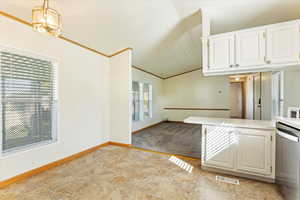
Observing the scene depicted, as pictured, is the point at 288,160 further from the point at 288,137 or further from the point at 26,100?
the point at 26,100

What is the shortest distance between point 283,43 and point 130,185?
289 centimetres

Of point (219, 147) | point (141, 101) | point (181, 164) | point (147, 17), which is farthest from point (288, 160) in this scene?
point (141, 101)

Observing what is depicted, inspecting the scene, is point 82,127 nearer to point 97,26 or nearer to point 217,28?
point 97,26

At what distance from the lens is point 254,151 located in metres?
2.02

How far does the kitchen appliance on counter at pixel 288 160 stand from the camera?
4.57 feet

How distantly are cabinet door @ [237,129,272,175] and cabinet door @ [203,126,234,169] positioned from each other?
0.11 m

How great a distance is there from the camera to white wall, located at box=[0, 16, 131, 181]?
2120 millimetres

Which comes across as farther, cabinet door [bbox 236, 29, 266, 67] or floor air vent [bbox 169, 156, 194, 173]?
floor air vent [bbox 169, 156, 194, 173]

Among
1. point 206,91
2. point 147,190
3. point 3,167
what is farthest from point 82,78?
point 206,91

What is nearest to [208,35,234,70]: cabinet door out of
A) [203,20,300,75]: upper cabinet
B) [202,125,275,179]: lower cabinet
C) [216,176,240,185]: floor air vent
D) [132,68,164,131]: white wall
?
[203,20,300,75]: upper cabinet

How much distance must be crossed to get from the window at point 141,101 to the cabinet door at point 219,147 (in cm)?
308

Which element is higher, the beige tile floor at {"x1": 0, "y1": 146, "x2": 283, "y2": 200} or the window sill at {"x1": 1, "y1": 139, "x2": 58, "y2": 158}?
the window sill at {"x1": 1, "y1": 139, "x2": 58, "y2": 158}

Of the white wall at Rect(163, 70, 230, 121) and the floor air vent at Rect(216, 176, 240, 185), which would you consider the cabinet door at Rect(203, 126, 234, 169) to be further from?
→ the white wall at Rect(163, 70, 230, 121)

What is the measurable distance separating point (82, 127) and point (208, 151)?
8.35 feet
